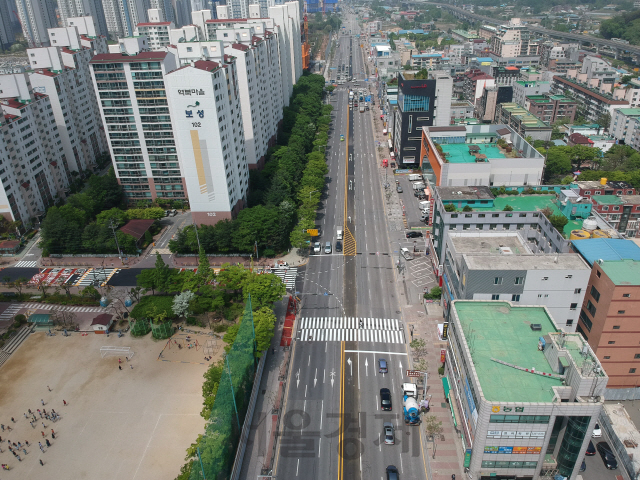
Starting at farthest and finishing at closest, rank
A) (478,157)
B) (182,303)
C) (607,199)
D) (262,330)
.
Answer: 1. (478,157)
2. (607,199)
3. (182,303)
4. (262,330)

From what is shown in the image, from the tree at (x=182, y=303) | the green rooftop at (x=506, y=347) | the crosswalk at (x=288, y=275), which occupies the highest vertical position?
the green rooftop at (x=506, y=347)

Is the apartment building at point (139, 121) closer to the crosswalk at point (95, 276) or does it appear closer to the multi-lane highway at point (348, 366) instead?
the crosswalk at point (95, 276)

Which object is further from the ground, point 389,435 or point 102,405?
point 389,435

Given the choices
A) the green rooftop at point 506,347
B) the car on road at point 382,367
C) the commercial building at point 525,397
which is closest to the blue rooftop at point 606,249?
the green rooftop at point 506,347

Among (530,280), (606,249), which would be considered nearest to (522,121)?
(606,249)

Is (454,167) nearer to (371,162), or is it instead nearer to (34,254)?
(371,162)

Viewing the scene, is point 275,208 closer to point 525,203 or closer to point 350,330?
point 350,330
